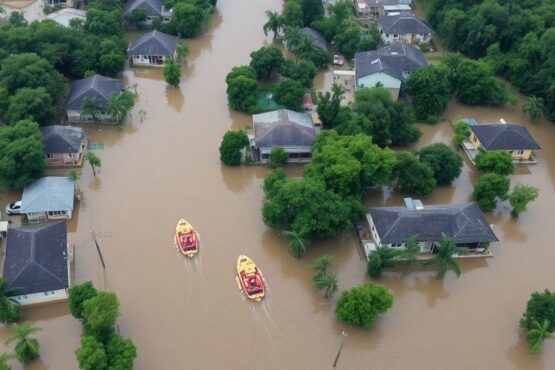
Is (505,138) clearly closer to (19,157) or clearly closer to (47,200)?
(47,200)

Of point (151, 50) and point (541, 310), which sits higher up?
point (151, 50)

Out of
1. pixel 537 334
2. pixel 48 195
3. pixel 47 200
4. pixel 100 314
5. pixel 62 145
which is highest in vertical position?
pixel 62 145

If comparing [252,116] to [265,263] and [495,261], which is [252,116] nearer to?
[265,263]

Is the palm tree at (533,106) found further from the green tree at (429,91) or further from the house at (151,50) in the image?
the house at (151,50)

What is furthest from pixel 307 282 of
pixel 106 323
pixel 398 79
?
pixel 398 79

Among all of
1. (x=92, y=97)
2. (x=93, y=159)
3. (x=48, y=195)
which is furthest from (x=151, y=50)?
(x=48, y=195)

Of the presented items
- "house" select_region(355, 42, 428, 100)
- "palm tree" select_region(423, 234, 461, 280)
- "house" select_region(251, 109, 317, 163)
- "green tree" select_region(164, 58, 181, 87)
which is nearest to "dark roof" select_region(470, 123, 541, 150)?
"house" select_region(355, 42, 428, 100)
